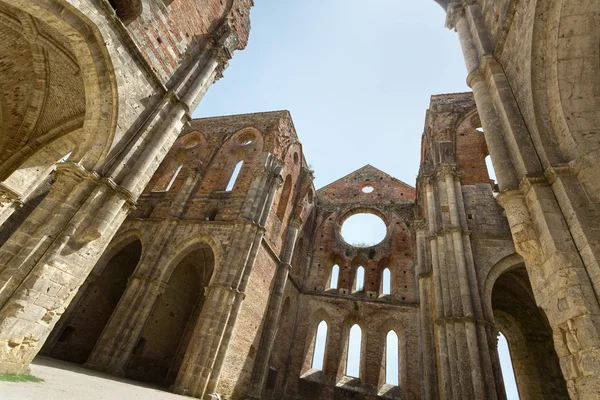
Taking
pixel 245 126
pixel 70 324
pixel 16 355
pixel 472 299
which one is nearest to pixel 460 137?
pixel 472 299

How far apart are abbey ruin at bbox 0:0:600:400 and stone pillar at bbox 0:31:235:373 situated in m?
0.03

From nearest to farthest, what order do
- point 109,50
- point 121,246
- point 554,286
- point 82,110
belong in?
point 554,286
point 109,50
point 82,110
point 121,246

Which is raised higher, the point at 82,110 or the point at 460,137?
the point at 460,137

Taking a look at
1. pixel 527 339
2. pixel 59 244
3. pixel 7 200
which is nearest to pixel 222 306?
pixel 59 244

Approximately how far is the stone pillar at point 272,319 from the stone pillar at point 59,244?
27.5 ft

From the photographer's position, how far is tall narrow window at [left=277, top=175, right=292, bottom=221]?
14961 millimetres

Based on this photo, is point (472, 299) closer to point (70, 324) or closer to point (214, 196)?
point (214, 196)

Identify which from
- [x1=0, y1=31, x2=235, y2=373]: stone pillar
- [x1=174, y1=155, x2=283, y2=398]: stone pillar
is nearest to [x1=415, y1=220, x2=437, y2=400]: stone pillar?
[x1=174, y1=155, x2=283, y2=398]: stone pillar

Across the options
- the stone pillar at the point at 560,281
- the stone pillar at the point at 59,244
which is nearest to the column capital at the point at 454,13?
the stone pillar at the point at 560,281

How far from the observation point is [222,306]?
9.84 meters

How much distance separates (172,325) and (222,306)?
4.63 meters

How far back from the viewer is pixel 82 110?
26.4ft

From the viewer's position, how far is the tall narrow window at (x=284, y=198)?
49.1 feet

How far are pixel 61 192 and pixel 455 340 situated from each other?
9.82 meters
